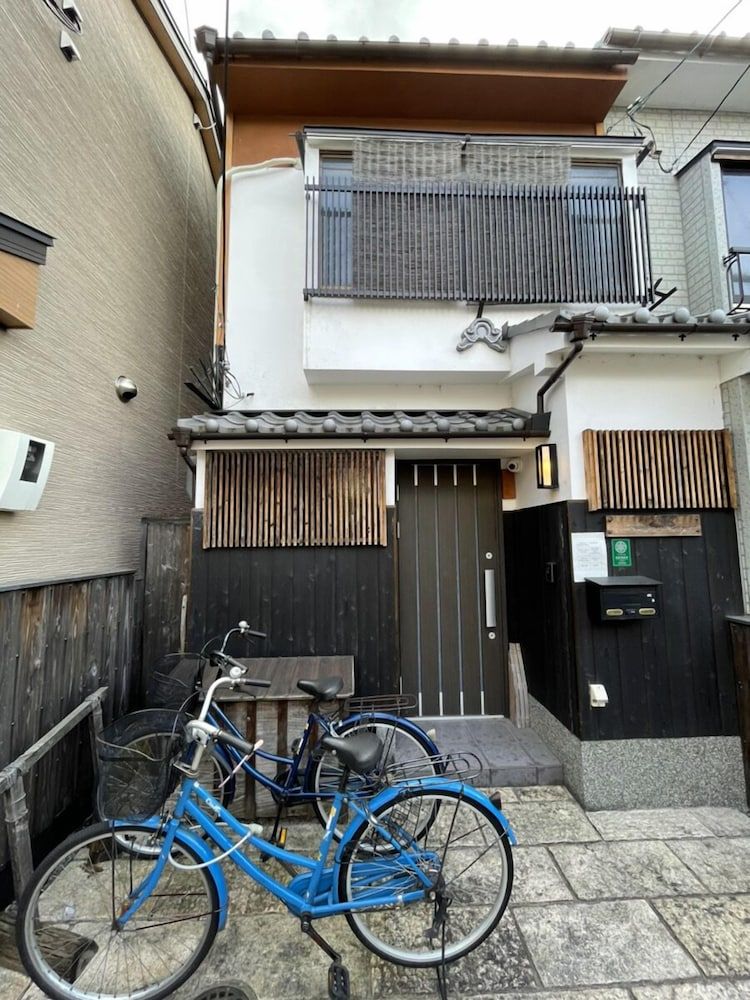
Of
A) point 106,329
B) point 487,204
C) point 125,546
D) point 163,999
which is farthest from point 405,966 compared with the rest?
point 487,204

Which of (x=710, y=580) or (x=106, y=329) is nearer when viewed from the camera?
(x=710, y=580)

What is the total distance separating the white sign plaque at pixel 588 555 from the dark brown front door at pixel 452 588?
1.24 m

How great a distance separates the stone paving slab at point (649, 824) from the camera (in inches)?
131

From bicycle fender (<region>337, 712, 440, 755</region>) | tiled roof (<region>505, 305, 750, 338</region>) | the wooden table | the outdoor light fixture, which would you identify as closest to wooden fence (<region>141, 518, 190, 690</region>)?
the wooden table

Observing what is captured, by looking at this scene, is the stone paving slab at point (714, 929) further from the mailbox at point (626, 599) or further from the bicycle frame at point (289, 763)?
the bicycle frame at point (289, 763)

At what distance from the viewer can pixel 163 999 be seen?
2125 millimetres

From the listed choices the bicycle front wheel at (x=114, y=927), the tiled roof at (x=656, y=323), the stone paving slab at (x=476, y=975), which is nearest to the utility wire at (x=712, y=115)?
the tiled roof at (x=656, y=323)

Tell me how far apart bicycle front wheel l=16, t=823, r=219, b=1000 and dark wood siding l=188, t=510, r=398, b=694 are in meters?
2.00

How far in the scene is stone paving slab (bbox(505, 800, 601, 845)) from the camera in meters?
3.27

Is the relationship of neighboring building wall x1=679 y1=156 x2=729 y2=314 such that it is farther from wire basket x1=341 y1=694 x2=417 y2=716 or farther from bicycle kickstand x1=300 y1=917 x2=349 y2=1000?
bicycle kickstand x1=300 y1=917 x2=349 y2=1000

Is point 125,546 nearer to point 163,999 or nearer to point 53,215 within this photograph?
point 53,215

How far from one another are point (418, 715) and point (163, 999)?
3124 millimetres

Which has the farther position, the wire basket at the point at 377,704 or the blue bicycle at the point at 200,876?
the wire basket at the point at 377,704

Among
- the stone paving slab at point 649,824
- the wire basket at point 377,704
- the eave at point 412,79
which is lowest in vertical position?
the stone paving slab at point 649,824
